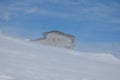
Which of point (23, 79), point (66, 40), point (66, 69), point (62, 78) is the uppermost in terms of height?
point (66, 40)

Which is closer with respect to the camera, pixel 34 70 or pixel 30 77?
pixel 30 77

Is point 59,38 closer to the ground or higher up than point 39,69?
higher up

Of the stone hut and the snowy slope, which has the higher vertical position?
the stone hut

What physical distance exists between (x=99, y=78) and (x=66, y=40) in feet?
74.3

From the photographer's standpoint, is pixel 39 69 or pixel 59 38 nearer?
pixel 39 69

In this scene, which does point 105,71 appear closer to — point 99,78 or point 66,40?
point 99,78

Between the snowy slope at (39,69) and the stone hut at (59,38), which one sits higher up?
the stone hut at (59,38)

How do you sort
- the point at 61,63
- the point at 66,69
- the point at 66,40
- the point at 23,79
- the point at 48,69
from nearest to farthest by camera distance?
the point at 23,79, the point at 48,69, the point at 66,69, the point at 61,63, the point at 66,40

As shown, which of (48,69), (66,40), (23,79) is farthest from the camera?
(66,40)

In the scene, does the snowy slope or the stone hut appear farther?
the stone hut

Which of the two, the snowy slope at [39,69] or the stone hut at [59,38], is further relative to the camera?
the stone hut at [59,38]

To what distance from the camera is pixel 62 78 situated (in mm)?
3260

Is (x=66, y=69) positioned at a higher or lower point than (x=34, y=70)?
higher

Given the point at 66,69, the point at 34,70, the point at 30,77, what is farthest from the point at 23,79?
the point at 66,69
